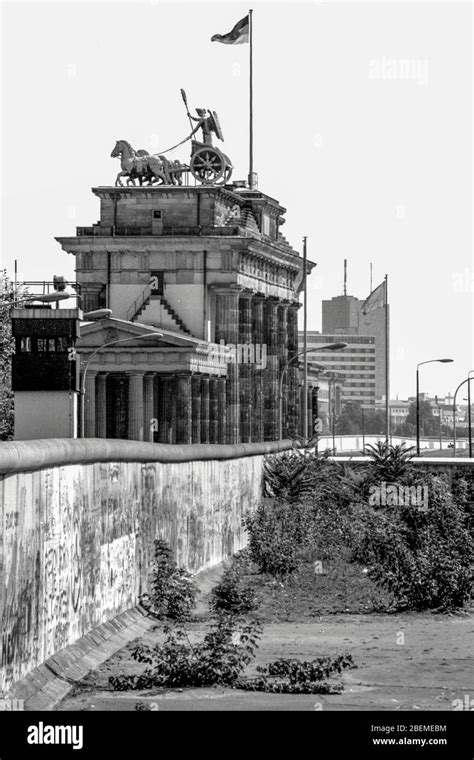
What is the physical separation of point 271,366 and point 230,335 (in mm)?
8894

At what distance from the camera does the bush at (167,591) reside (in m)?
28.9

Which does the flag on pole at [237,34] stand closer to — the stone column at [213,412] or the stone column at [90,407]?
the stone column at [213,412]

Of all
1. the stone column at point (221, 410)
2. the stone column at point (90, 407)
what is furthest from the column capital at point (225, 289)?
the stone column at point (90, 407)

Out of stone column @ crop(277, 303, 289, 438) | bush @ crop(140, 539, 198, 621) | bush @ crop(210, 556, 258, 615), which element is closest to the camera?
bush @ crop(140, 539, 198, 621)

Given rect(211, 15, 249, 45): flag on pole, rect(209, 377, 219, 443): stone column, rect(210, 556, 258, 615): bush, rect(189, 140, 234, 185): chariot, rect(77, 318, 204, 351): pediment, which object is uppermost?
rect(211, 15, 249, 45): flag on pole

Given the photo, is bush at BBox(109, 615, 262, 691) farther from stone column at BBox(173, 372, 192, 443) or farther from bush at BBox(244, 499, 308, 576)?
stone column at BBox(173, 372, 192, 443)

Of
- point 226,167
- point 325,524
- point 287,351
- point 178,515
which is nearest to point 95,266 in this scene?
point 226,167

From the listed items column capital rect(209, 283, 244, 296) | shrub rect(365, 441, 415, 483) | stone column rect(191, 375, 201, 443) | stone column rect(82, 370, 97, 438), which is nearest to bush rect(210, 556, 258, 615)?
shrub rect(365, 441, 415, 483)

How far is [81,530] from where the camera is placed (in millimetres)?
24078

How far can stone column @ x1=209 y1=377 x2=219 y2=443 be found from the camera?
10112cm

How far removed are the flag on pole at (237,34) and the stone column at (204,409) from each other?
71.4 ft

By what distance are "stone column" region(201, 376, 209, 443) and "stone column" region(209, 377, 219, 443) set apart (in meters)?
1.15

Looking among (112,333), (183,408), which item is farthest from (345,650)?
(183,408)
